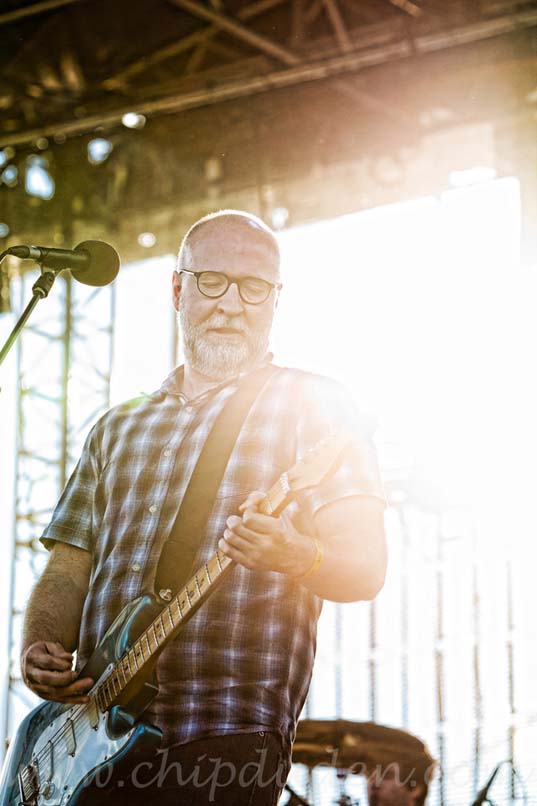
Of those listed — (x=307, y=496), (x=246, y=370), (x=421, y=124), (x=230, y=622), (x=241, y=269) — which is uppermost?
Answer: (x=421, y=124)

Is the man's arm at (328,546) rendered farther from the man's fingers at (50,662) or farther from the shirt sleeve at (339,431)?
the man's fingers at (50,662)

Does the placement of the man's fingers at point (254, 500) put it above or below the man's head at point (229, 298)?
below

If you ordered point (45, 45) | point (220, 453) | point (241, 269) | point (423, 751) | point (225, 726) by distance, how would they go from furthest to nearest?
1. point (45, 45)
2. point (423, 751)
3. point (241, 269)
4. point (220, 453)
5. point (225, 726)

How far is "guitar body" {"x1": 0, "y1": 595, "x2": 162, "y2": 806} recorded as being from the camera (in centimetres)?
286

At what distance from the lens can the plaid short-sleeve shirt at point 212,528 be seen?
292cm

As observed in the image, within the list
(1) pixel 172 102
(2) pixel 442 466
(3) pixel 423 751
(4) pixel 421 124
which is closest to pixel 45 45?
(1) pixel 172 102

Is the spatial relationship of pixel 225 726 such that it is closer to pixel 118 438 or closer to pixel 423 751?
pixel 118 438

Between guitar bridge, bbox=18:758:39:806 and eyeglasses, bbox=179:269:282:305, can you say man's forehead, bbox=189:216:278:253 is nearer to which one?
eyeglasses, bbox=179:269:282:305

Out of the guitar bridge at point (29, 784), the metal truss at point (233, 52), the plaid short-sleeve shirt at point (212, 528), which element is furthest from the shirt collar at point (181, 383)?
the metal truss at point (233, 52)

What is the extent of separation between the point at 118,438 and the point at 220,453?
453mm

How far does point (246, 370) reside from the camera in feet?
11.1

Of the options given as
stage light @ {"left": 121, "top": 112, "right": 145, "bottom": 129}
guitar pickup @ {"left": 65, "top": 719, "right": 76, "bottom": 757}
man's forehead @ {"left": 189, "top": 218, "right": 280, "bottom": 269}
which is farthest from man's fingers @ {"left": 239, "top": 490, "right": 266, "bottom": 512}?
stage light @ {"left": 121, "top": 112, "right": 145, "bottom": 129}

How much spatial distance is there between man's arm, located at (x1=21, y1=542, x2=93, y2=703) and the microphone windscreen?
31.0 inches

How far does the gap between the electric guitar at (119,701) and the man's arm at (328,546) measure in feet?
0.29
